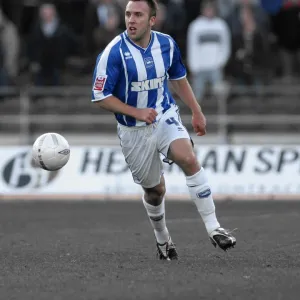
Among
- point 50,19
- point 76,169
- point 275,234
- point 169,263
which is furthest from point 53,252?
point 50,19

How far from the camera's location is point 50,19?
65.1 feet

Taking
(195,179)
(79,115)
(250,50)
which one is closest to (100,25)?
(79,115)

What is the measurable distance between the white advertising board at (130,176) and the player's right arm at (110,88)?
890 centimetres

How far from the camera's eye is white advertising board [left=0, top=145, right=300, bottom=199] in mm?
17859

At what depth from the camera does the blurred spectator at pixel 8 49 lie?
2062 cm

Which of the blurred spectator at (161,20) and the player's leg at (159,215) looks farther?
the blurred spectator at (161,20)

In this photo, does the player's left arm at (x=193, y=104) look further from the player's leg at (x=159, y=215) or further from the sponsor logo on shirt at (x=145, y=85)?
the player's leg at (x=159, y=215)

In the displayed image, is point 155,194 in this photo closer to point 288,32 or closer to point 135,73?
point 135,73

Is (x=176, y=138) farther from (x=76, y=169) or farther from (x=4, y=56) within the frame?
(x=4, y=56)

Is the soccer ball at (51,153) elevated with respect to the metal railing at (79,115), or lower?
elevated

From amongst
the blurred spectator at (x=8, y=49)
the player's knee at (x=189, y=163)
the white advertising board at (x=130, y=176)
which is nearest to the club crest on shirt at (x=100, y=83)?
the player's knee at (x=189, y=163)

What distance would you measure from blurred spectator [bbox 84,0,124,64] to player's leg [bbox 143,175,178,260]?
34.0 ft

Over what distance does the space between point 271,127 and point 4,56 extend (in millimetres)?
5780

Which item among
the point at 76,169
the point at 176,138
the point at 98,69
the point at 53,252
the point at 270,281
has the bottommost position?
the point at 76,169
